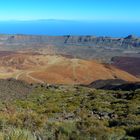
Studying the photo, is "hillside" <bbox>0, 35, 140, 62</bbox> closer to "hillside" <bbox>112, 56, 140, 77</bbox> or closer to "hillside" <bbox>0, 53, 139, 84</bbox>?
"hillside" <bbox>112, 56, 140, 77</bbox>

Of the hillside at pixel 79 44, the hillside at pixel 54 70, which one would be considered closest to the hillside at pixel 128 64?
the hillside at pixel 54 70

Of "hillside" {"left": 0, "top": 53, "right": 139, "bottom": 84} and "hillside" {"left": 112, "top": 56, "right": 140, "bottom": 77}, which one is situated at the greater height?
"hillside" {"left": 0, "top": 53, "right": 139, "bottom": 84}

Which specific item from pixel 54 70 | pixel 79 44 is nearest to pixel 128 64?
pixel 54 70

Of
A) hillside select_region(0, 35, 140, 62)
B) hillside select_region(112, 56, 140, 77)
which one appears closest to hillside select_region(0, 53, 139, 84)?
hillside select_region(112, 56, 140, 77)

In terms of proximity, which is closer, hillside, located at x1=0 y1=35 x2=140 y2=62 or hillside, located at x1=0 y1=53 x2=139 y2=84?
hillside, located at x1=0 y1=53 x2=139 y2=84

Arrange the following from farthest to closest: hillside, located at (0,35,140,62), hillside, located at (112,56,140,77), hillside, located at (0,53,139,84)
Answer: hillside, located at (0,35,140,62) < hillside, located at (112,56,140,77) < hillside, located at (0,53,139,84)

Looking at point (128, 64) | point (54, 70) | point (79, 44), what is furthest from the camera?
point (79, 44)

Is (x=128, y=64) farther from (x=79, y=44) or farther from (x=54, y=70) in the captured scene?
(x=79, y=44)

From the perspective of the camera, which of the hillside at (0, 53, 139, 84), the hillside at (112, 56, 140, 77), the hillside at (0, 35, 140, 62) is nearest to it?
the hillside at (0, 53, 139, 84)

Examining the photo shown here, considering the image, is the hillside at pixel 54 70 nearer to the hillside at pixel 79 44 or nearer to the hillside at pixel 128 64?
the hillside at pixel 128 64
